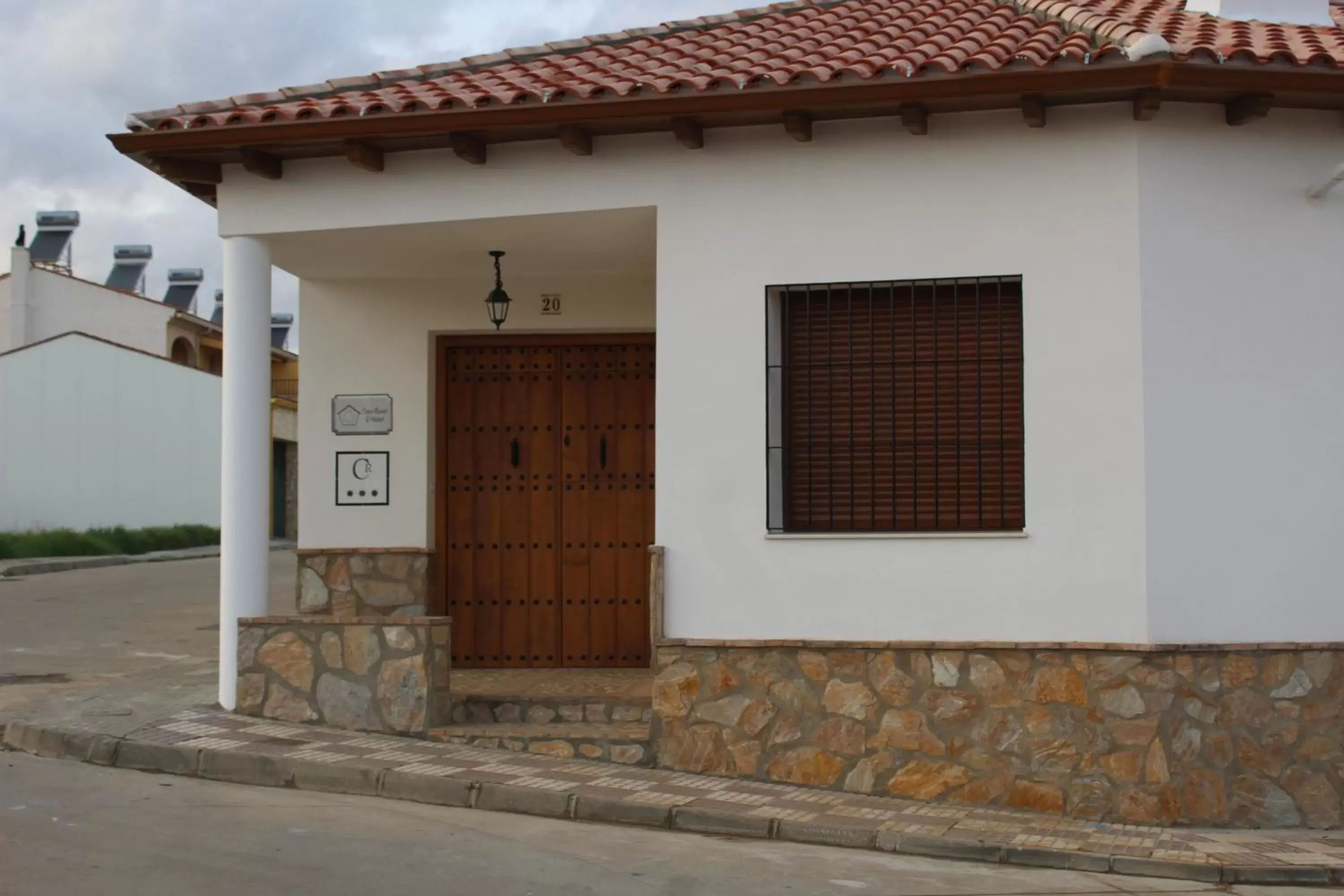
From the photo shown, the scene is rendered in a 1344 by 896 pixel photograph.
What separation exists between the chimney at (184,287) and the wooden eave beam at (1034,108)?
53.4 meters

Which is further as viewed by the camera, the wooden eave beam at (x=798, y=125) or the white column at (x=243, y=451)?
the white column at (x=243, y=451)

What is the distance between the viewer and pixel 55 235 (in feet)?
168

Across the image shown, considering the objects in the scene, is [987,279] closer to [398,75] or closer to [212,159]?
[398,75]

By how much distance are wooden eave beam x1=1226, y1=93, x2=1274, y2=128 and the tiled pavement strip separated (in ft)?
13.2

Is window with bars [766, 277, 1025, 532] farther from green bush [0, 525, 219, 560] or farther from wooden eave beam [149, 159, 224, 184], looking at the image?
green bush [0, 525, 219, 560]

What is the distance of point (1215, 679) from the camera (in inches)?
335

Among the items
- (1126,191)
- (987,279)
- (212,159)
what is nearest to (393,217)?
(212,159)

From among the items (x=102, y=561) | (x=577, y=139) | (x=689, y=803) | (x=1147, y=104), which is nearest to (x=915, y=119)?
(x=1147, y=104)

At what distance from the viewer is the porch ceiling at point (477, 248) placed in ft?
32.0

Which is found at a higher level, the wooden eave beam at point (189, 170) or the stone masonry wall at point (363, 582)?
the wooden eave beam at point (189, 170)

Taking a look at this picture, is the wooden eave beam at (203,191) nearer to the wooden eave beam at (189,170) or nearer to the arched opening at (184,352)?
the wooden eave beam at (189,170)

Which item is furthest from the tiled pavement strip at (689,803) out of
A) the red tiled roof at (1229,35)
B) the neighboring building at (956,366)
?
the red tiled roof at (1229,35)

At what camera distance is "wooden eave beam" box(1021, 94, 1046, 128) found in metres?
8.53

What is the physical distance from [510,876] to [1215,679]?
13.9 feet
